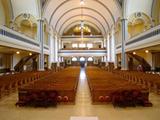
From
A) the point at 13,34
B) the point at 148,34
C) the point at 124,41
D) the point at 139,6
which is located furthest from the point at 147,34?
the point at 13,34

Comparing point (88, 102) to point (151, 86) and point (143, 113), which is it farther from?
point (151, 86)

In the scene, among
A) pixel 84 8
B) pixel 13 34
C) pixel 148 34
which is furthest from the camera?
pixel 84 8

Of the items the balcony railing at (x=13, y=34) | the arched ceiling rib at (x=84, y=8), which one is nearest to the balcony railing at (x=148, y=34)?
the arched ceiling rib at (x=84, y=8)

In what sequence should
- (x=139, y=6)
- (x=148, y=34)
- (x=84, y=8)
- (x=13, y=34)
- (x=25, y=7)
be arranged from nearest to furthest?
(x=13, y=34) < (x=148, y=34) < (x=139, y=6) < (x=25, y=7) < (x=84, y=8)

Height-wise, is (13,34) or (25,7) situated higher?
(25,7)

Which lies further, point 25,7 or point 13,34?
point 25,7

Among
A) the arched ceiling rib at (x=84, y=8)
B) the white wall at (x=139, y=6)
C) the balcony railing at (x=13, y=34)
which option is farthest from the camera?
the arched ceiling rib at (x=84, y=8)

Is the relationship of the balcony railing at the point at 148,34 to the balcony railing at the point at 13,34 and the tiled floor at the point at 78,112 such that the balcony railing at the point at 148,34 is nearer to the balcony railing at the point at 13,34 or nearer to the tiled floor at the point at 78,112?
the tiled floor at the point at 78,112

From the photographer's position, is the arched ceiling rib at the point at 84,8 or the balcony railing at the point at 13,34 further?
the arched ceiling rib at the point at 84,8

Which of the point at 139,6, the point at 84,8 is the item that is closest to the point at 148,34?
the point at 139,6

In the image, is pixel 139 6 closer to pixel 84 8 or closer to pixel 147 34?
pixel 147 34

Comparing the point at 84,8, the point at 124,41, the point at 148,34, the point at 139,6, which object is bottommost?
the point at 148,34

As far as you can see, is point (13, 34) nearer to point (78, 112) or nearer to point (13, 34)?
point (13, 34)

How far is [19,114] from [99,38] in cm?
3799
